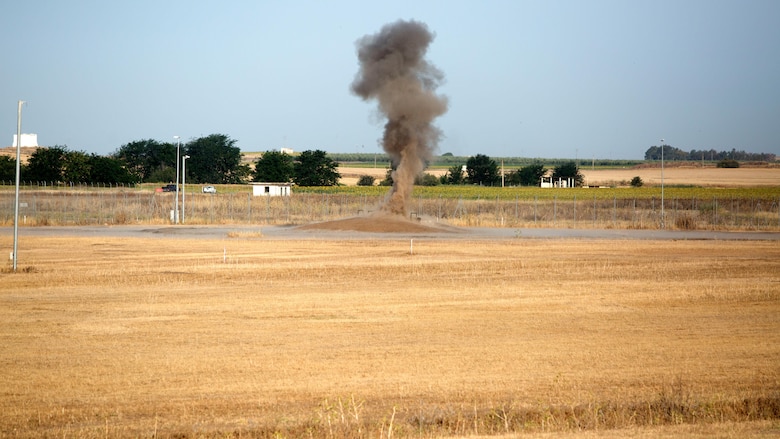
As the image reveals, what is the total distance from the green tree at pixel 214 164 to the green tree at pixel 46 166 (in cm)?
3572

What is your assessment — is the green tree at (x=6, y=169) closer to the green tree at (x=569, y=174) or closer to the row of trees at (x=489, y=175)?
the row of trees at (x=489, y=175)

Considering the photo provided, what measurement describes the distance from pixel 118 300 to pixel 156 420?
13.2 metres

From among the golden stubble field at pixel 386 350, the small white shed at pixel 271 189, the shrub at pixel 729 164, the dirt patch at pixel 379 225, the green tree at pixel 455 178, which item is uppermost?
the shrub at pixel 729 164

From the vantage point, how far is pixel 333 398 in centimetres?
1430

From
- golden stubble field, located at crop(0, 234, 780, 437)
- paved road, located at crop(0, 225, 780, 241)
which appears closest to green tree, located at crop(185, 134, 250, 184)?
paved road, located at crop(0, 225, 780, 241)

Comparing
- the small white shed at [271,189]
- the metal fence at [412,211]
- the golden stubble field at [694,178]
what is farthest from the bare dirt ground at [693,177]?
the small white shed at [271,189]

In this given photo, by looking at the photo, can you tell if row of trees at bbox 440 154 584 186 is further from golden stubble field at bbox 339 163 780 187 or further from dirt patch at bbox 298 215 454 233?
dirt patch at bbox 298 215 454 233

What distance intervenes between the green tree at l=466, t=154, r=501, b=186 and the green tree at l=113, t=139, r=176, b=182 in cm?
5348

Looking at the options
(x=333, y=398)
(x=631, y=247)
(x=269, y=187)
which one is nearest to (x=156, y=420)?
(x=333, y=398)

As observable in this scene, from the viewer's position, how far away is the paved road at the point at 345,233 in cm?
5294

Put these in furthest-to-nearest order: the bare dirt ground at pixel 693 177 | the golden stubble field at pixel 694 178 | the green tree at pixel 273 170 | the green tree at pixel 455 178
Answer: the green tree at pixel 455 178
the bare dirt ground at pixel 693 177
the golden stubble field at pixel 694 178
the green tree at pixel 273 170

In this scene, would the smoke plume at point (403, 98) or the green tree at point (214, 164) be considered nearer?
the smoke plume at point (403, 98)

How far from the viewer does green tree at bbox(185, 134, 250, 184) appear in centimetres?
15475

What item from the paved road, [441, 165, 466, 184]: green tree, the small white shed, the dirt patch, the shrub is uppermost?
the shrub
